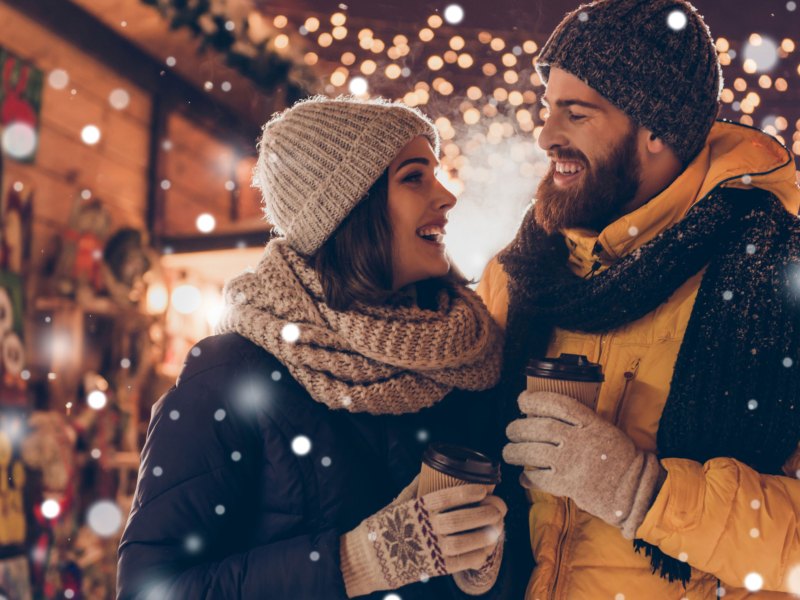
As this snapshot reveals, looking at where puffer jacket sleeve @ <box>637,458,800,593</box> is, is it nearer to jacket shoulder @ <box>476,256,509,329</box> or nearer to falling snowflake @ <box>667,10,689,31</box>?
jacket shoulder @ <box>476,256,509,329</box>

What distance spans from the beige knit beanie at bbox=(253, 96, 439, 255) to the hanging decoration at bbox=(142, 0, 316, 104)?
2.19 meters

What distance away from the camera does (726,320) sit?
1.43 metres

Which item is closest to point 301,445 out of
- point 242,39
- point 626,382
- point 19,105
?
point 626,382

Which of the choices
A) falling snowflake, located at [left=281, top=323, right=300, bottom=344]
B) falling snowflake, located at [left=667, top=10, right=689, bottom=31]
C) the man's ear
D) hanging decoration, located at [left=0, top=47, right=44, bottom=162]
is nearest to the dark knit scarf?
the man's ear

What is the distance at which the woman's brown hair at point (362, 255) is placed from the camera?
5.12 ft

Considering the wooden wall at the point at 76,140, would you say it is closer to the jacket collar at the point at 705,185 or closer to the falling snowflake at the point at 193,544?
the falling snowflake at the point at 193,544

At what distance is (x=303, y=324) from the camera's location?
1.50m

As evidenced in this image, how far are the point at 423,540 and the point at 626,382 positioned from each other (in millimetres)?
Result: 542

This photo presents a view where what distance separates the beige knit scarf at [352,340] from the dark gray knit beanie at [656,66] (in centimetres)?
63

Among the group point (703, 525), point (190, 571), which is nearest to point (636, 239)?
point (703, 525)

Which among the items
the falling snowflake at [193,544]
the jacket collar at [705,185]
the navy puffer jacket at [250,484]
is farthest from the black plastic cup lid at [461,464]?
the jacket collar at [705,185]

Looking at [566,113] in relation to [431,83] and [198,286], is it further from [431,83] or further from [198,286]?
[198,286]

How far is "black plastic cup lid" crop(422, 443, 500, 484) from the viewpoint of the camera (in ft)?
4.06

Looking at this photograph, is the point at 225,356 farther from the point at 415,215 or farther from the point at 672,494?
the point at 672,494
